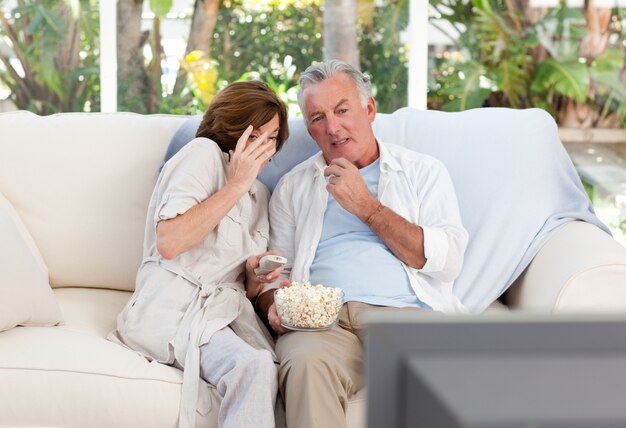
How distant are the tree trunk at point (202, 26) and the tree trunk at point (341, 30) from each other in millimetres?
635

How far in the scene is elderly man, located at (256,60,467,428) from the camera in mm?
2246

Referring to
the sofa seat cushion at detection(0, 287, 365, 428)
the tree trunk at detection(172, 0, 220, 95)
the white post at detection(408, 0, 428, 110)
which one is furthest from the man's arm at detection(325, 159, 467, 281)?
the tree trunk at detection(172, 0, 220, 95)

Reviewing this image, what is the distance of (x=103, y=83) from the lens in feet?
16.3

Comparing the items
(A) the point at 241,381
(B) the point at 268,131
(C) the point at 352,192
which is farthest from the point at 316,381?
(B) the point at 268,131

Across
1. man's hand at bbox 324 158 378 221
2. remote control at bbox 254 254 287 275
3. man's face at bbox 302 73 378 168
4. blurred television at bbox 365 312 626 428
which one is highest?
blurred television at bbox 365 312 626 428

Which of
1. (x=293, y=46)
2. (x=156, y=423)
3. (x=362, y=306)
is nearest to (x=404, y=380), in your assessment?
(x=156, y=423)

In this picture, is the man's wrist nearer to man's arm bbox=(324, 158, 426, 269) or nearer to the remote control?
man's arm bbox=(324, 158, 426, 269)

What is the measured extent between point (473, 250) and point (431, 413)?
6.82 feet

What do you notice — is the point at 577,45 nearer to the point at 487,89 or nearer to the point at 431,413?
the point at 487,89

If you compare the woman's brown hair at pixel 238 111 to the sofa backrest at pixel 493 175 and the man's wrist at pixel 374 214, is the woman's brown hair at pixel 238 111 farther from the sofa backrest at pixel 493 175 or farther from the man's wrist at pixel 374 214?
the man's wrist at pixel 374 214

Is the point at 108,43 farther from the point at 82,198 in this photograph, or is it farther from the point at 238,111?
the point at 238,111

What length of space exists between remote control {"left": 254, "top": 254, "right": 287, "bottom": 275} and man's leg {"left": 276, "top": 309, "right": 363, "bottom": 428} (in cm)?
19

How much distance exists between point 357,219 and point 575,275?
1.95ft

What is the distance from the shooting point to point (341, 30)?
4938mm
